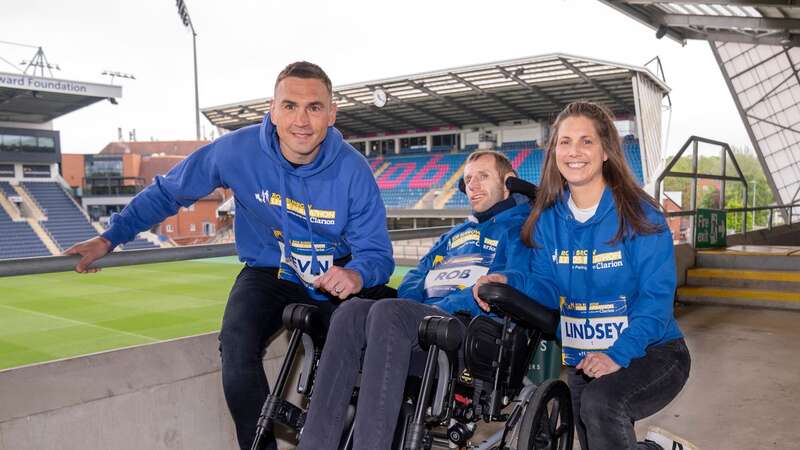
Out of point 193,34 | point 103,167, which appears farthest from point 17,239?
point 193,34

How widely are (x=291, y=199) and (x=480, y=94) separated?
84.0 ft

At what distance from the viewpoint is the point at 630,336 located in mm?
1862

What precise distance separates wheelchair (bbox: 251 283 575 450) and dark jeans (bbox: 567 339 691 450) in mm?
157

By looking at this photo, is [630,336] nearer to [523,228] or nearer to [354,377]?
[523,228]

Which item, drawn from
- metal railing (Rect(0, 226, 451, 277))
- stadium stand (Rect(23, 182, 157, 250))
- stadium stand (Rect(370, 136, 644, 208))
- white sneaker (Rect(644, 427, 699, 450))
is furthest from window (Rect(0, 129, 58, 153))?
white sneaker (Rect(644, 427, 699, 450))

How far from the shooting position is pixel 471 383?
6.67 ft

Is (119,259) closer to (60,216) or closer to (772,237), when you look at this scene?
(772,237)

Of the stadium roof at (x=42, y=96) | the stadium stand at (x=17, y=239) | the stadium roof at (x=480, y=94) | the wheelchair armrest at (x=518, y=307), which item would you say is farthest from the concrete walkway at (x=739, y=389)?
the stadium roof at (x=42, y=96)

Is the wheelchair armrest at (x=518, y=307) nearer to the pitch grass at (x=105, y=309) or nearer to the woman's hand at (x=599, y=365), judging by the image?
the woman's hand at (x=599, y=365)

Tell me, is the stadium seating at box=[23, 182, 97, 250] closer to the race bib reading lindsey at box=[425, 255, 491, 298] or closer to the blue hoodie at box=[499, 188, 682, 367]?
the race bib reading lindsey at box=[425, 255, 491, 298]

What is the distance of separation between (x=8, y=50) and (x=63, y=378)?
98.9 feet

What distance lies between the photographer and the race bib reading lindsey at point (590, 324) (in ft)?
6.51

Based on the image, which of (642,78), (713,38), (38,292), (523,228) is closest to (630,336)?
(523,228)

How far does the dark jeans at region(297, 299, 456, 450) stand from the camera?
5.43 feet
